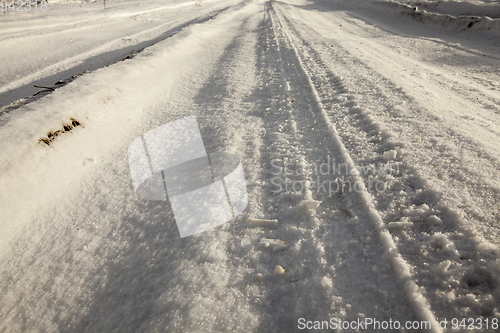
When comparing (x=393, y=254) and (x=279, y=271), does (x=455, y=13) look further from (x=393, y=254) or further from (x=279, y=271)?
(x=279, y=271)

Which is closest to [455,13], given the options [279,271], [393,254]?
[393,254]

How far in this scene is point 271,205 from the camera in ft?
5.52

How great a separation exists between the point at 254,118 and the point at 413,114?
1665mm

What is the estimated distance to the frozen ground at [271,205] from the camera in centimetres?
116

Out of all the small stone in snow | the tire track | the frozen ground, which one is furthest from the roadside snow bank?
the small stone in snow

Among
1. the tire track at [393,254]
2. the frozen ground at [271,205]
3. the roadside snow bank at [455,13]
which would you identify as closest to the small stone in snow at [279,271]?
the frozen ground at [271,205]

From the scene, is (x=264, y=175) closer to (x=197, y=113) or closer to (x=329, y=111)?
(x=329, y=111)

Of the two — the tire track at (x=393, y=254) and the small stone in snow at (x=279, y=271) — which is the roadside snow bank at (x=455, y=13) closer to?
the tire track at (x=393, y=254)

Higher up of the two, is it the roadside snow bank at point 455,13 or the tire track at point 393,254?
the roadside snow bank at point 455,13

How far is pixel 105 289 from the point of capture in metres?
1.39

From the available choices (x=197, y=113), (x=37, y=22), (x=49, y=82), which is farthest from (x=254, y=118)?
(x=37, y=22)

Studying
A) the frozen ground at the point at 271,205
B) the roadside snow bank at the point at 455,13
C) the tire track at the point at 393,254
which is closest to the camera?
the tire track at the point at 393,254

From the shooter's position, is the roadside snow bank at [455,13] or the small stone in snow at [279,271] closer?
the small stone in snow at [279,271]

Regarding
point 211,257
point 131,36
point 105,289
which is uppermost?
point 131,36
